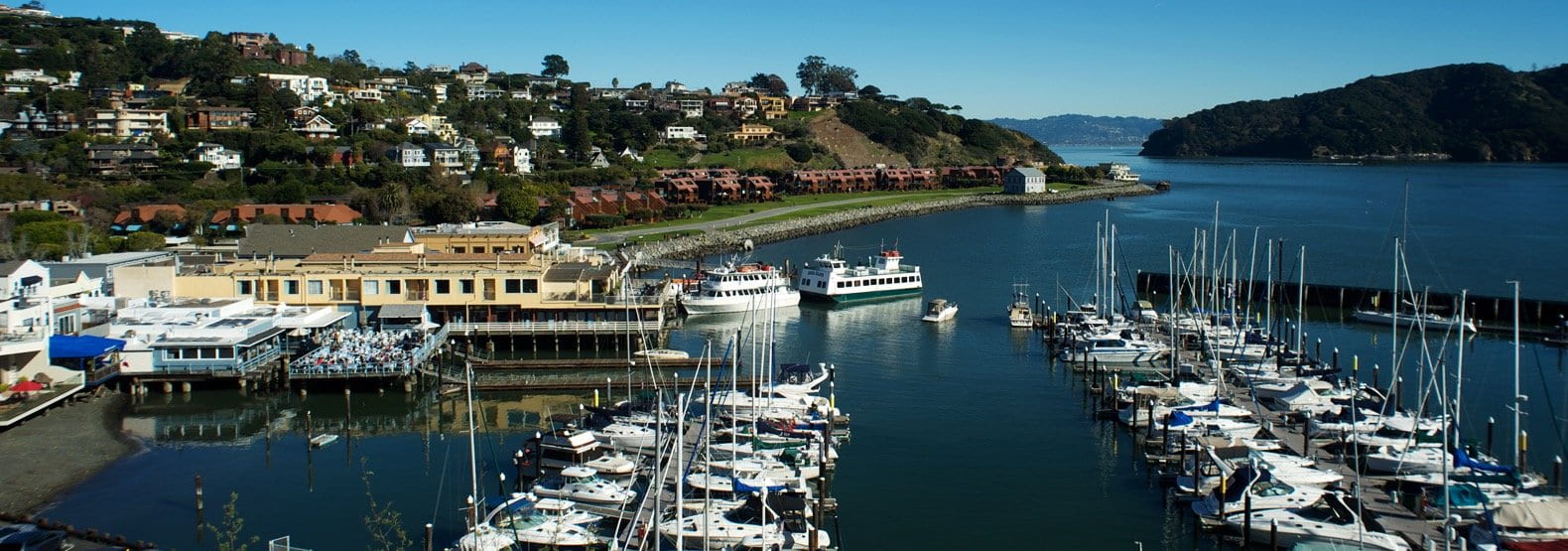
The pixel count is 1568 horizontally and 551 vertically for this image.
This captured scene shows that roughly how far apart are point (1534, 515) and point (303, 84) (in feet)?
→ 350

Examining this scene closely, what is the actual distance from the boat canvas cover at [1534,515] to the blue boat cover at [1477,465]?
287cm

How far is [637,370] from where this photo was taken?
36.8m

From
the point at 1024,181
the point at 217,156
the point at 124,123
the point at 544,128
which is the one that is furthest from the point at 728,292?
the point at 1024,181

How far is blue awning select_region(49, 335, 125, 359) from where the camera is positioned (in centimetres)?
3170

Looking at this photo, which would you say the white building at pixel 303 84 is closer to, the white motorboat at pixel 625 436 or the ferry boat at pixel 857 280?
the ferry boat at pixel 857 280

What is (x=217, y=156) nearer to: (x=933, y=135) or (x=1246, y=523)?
(x=1246, y=523)

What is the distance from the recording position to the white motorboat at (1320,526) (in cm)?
1988

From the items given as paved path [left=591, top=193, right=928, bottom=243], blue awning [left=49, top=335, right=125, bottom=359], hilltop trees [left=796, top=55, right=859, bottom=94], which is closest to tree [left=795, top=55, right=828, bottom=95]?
hilltop trees [left=796, top=55, right=859, bottom=94]

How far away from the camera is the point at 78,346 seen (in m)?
31.9

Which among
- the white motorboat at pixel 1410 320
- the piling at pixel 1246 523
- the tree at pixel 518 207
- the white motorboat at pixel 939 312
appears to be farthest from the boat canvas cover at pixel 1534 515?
→ the tree at pixel 518 207

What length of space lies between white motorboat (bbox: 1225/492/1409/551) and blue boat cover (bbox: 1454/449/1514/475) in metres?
3.30

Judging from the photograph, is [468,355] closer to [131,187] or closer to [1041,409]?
[1041,409]

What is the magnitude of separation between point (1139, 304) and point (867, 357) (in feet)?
39.8

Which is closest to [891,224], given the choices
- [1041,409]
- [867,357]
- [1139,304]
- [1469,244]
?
[1469,244]
